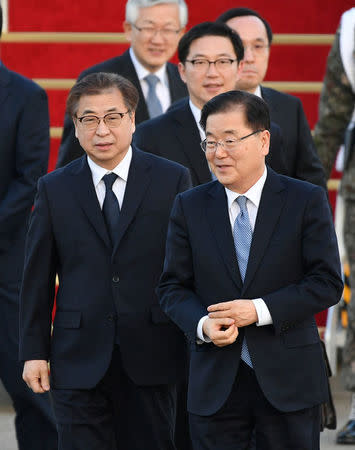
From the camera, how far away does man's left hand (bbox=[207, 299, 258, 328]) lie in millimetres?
3982

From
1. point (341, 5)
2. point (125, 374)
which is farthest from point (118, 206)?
point (341, 5)

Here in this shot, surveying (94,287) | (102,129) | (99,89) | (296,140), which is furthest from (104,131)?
(296,140)

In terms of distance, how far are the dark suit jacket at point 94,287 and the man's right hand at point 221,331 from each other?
615mm

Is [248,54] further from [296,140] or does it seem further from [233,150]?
[233,150]

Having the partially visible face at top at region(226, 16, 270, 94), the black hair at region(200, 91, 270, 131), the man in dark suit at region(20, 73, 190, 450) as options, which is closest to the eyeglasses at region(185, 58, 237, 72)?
the partially visible face at top at region(226, 16, 270, 94)

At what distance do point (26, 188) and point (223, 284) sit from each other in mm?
1662

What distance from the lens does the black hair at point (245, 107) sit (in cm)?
412

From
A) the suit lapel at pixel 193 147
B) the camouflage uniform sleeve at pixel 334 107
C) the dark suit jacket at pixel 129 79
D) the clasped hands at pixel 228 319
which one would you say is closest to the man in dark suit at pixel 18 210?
the dark suit jacket at pixel 129 79

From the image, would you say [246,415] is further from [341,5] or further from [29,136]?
[341,5]

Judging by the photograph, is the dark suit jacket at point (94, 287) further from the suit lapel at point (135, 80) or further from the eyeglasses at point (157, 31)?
the eyeglasses at point (157, 31)

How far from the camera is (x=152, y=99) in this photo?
21.2ft

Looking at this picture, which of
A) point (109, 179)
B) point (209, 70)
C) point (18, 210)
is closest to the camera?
point (109, 179)

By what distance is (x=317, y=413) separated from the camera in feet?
13.7

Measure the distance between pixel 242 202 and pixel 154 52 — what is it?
2.48m
